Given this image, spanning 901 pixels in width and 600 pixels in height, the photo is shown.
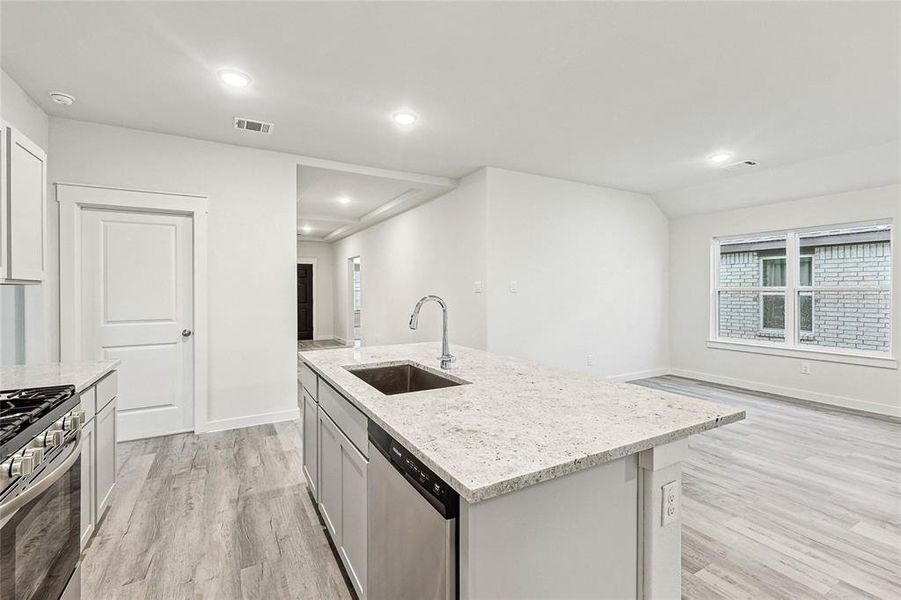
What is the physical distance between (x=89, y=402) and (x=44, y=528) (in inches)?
33.3

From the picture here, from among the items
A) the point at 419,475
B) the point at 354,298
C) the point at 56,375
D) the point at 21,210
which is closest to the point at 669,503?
the point at 419,475

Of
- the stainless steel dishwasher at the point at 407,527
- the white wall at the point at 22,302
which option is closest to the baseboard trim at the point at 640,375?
the stainless steel dishwasher at the point at 407,527

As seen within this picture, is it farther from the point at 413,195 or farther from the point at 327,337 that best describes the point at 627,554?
the point at 327,337

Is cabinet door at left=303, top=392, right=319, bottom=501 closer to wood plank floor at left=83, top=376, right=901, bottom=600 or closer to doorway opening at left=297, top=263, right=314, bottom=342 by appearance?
wood plank floor at left=83, top=376, right=901, bottom=600

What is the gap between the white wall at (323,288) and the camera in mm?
10180

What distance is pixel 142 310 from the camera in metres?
3.51

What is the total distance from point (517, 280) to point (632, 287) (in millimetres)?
2029

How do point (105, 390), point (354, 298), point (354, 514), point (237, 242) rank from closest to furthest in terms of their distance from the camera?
point (354, 514) < point (105, 390) < point (237, 242) < point (354, 298)

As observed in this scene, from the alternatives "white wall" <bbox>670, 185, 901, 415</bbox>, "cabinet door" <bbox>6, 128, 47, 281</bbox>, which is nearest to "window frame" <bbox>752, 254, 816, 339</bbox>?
"white wall" <bbox>670, 185, 901, 415</bbox>

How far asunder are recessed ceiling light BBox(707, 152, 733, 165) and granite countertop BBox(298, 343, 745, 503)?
346 cm

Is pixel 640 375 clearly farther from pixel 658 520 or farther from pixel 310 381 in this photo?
pixel 658 520

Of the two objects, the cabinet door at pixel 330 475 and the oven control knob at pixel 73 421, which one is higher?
the oven control knob at pixel 73 421

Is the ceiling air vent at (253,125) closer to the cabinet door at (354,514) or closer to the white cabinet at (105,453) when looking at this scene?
the white cabinet at (105,453)

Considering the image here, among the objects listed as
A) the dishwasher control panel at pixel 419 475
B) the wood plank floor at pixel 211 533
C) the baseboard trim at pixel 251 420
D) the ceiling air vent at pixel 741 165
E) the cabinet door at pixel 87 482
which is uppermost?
the ceiling air vent at pixel 741 165
